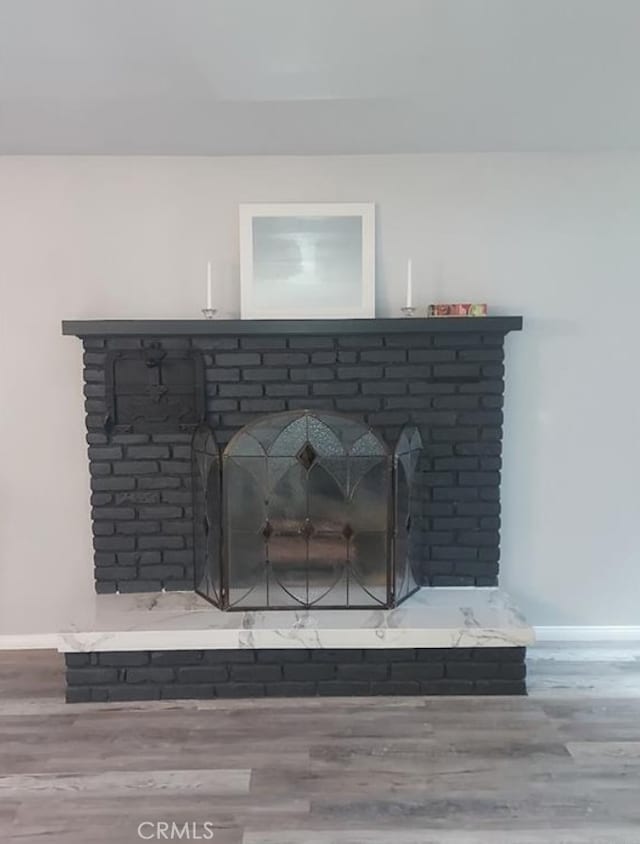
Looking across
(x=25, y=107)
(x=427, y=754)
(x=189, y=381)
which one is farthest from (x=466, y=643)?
(x=25, y=107)

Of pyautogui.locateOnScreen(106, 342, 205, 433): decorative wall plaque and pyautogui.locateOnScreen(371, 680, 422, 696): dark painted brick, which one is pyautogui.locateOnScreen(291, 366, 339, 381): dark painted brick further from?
pyautogui.locateOnScreen(371, 680, 422, 696): dark painted brick

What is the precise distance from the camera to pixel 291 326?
8.20ft

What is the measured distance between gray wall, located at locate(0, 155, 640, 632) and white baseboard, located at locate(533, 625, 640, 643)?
0.44 meters

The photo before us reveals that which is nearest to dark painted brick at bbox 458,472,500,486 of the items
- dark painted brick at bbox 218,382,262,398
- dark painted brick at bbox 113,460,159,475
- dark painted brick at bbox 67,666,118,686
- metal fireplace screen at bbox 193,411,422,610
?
metal fireplace screen at bbox 193,411,422,610

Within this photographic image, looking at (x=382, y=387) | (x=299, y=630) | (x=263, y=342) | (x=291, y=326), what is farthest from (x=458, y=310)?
(x=299, y=630)

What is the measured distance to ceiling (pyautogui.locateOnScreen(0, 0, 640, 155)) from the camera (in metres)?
1.77

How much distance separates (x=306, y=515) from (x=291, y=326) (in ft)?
2.40

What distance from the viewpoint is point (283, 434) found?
100 inches

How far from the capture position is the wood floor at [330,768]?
5.76 feet

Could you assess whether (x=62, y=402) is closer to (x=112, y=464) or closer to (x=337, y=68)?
(x=112, y=464)

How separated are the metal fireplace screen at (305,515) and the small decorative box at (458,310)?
1.55ft

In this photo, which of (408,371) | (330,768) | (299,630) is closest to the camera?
(330,768)

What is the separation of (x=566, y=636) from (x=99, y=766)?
1.90m

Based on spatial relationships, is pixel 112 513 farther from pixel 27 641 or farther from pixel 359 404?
pixel 359 404
